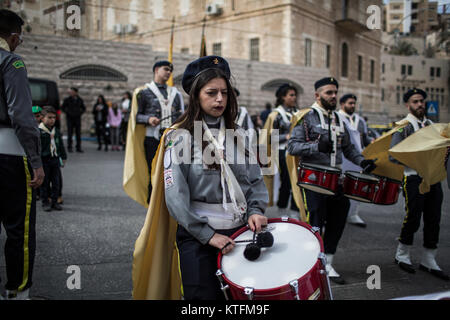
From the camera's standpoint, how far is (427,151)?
3492 millimetres

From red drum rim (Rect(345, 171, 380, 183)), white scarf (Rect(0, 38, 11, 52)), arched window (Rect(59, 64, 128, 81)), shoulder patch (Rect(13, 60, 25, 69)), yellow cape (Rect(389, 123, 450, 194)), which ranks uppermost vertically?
arched window (Rect(59, 64, 128, 81))

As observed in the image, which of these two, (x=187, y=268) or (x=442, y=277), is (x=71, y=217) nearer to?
(x=187, y=268)

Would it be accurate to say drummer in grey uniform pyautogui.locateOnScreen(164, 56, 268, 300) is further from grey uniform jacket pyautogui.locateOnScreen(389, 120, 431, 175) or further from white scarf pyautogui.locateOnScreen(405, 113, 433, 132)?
white scarf pyautogui.locateOnScreen(405, 113, 433, 132)

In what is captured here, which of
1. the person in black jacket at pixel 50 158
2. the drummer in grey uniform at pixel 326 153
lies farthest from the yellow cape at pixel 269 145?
the person in black jacket at pixel 50 158

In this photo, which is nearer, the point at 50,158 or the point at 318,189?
the point at 318,189

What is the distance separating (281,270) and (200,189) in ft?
2.22

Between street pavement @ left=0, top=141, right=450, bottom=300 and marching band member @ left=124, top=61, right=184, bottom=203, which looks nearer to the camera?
street pavement @ left=0, top=141, right=450, bottom=300

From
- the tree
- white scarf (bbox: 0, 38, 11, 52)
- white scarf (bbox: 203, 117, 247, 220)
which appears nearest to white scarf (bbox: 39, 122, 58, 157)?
white scarf (bbox: 0, 38, 11, 52)

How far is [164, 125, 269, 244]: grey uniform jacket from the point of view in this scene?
217 cm

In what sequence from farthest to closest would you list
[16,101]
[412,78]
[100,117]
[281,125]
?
1. [412,78]
2. [100,117]
3. [281,125]
4. [16,101]

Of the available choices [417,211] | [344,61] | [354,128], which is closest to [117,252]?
[417,211]

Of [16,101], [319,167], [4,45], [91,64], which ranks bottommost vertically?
[319,167]

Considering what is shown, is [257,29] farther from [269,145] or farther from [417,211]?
[417,211]
